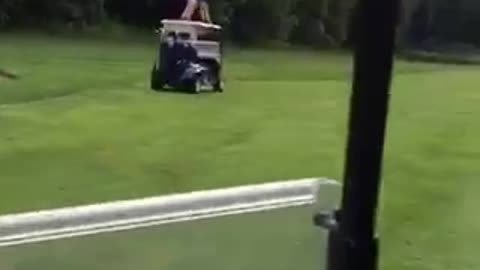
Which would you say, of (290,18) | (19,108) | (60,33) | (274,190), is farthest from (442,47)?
(274,190)

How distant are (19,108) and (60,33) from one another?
844 centimetres

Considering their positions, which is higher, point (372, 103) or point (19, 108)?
point (372, 103)

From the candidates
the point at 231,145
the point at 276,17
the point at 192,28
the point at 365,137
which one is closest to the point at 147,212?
the point at 365,137

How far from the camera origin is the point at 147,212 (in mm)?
2191

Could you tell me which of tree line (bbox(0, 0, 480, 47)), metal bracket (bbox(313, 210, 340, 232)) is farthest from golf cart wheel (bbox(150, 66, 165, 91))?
tree line (bbox(0, 0, 480, 47))

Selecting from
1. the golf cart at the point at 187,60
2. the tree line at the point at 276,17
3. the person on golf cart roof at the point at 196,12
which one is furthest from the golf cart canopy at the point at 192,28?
the tree line at the point at 276,17

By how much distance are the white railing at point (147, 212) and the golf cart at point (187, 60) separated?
18.4ft

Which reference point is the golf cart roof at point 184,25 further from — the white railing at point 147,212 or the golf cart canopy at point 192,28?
the white railing at point 147,212

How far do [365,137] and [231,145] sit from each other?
3.98 m

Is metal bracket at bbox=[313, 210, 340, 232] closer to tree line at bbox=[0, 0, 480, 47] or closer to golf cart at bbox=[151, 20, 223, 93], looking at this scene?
golf cart at bbox=[151, 20, 223, 93]

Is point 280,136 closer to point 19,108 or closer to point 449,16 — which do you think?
point 19,108

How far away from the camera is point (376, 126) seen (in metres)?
1.57

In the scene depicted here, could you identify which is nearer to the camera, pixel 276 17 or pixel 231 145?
pixel 231 145

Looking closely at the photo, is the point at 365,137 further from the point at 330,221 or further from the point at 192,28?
the point at 192,28
